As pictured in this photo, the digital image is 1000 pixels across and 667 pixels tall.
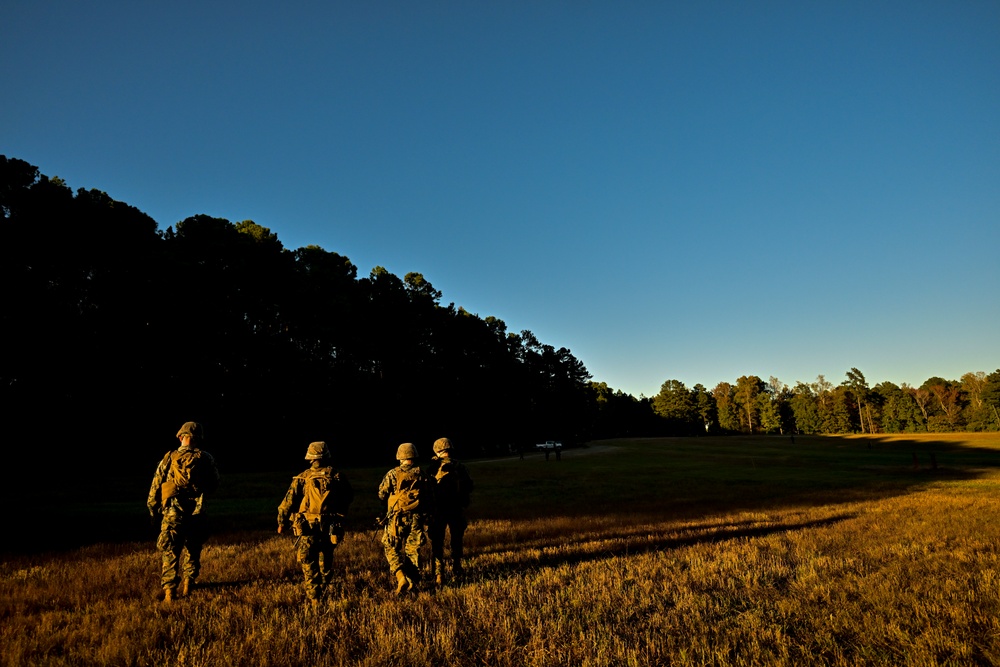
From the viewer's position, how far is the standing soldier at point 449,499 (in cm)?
935

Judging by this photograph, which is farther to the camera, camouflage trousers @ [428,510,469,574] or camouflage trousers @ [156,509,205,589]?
camouflage trousers @ [428,510,469,574]

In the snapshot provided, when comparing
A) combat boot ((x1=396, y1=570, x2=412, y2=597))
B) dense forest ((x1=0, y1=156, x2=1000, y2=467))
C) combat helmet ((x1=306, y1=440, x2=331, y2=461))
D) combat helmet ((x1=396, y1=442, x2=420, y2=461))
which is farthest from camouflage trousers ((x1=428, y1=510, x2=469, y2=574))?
dense forest ((x1=0, y1=156, x2=1000, y2=467))

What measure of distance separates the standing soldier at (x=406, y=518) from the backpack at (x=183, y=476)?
2867 millimetres

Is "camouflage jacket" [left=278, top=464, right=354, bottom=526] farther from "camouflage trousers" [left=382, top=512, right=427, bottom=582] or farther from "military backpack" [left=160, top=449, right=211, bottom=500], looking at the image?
"military backpack" [left=160, top=449, right=211, bottom=500]

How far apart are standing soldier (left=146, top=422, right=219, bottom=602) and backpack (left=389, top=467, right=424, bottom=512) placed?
2785 mm

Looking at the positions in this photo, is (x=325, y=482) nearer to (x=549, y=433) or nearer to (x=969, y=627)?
(x=969, y=627)

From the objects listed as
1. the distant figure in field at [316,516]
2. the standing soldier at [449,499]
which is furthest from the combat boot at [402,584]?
the distant figure in field at [316,516]

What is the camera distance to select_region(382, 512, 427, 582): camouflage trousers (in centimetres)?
827

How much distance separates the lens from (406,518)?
8672mm

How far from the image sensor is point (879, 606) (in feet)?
22.3

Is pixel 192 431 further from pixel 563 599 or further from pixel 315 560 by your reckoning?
pixel 563 599

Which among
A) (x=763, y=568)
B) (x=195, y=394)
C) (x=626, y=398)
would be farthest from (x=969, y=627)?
(x=626, y=398)

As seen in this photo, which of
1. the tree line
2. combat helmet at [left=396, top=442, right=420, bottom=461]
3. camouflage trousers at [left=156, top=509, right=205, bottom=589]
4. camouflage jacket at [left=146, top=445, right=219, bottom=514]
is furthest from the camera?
the tree line

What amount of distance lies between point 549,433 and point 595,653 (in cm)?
9389
